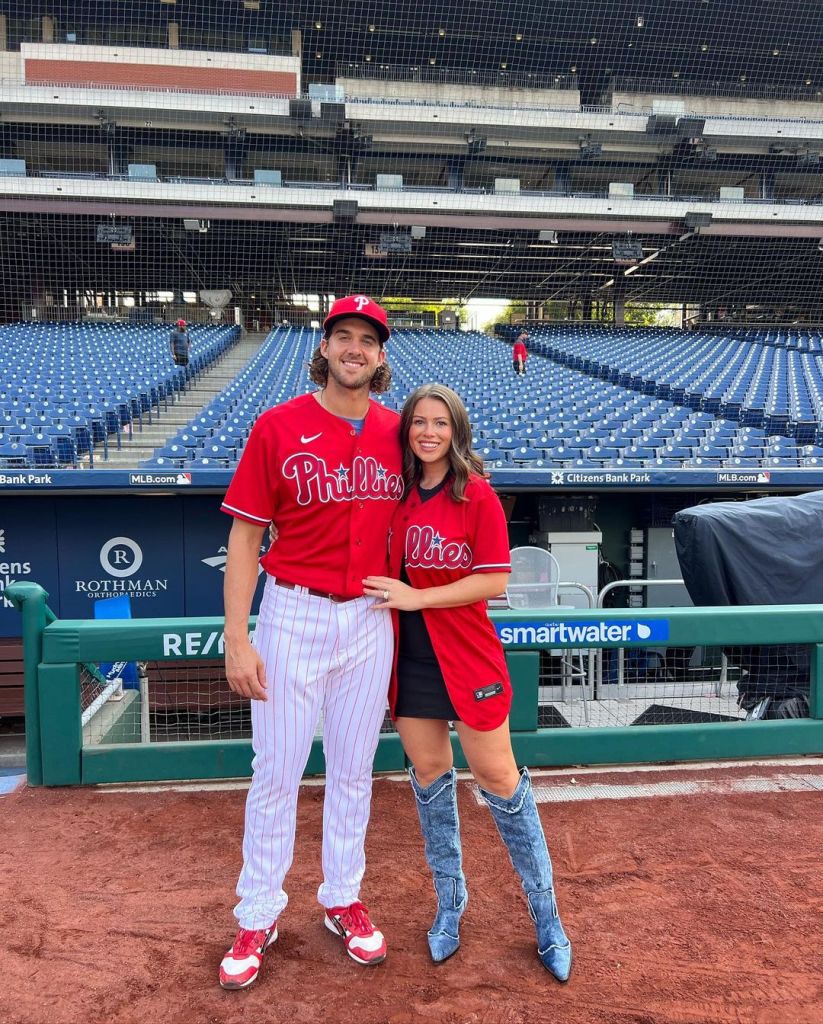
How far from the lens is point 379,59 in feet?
80.6

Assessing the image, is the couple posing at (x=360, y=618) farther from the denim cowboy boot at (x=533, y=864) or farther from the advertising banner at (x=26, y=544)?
the advertising banner at (x=26, y=544)

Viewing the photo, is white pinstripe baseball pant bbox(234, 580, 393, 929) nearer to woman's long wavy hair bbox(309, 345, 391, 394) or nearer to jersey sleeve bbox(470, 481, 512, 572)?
jersey sleeve bbox(470, 481, 512, 572)

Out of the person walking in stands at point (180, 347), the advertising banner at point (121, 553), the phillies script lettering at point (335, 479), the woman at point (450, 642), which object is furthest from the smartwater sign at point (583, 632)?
the person walking in stands at point (180, 347)

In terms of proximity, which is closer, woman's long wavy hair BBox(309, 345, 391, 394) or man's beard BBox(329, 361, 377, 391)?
man's beard BBox(329, 361, 377, 391)

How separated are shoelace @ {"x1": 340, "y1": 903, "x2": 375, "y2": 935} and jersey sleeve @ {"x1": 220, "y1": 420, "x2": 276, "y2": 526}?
3.85 ft

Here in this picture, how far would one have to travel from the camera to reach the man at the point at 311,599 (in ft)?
6.70

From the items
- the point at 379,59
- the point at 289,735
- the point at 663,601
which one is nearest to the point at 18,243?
the point at 379,59

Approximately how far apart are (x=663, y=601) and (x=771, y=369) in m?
10.6

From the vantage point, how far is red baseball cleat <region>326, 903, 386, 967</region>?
214cm

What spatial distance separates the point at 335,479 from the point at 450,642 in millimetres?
559

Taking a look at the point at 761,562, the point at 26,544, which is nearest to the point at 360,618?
the point at 761,562

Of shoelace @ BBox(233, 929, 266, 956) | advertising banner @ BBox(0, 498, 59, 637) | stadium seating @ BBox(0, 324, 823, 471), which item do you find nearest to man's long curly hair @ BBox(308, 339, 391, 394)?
shoelace @ BBox(233, 929, 266, 956)

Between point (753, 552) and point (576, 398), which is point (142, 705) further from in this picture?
point (576, 398)

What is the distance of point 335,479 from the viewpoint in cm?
207
